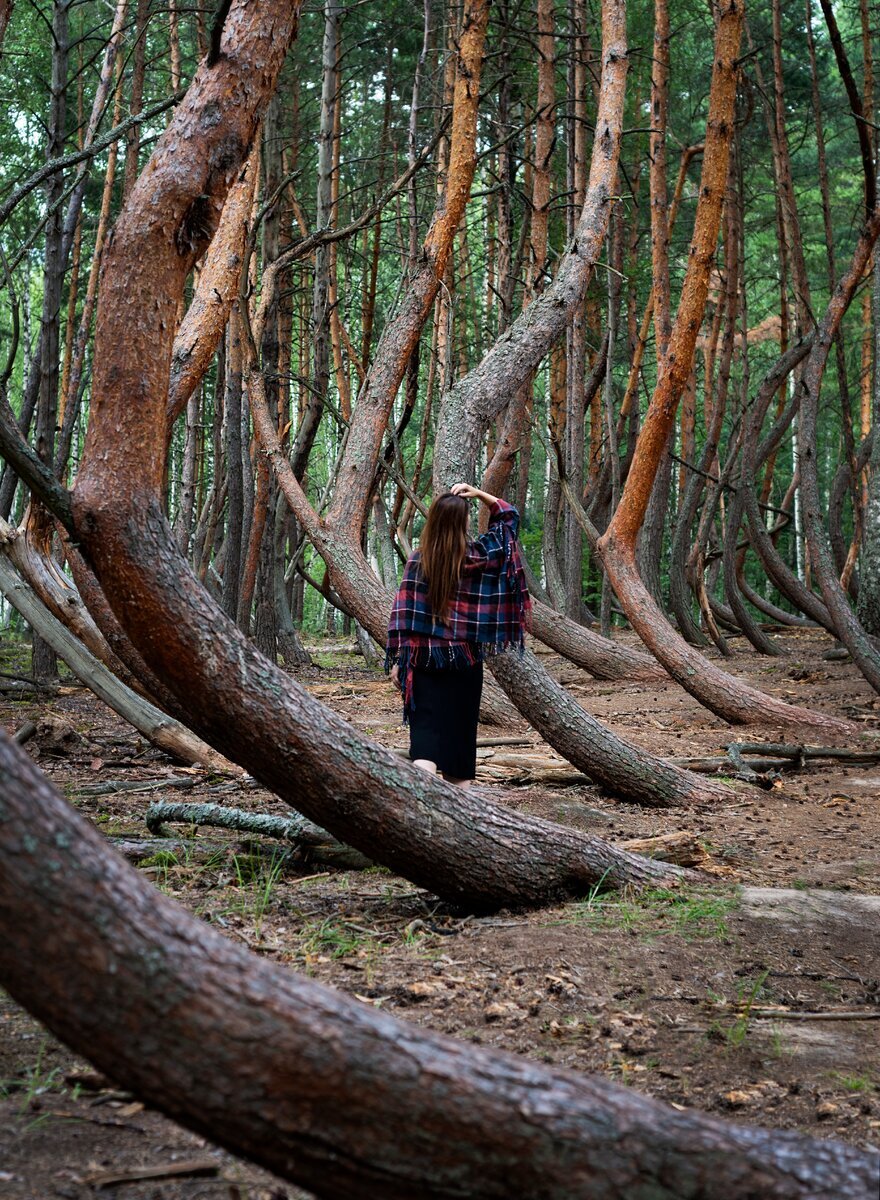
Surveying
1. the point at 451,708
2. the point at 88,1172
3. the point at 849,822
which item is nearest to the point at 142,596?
the point at 88,1172

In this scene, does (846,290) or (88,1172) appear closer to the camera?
(88,1172)

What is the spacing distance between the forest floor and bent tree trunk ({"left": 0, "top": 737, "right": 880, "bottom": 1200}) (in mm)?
640

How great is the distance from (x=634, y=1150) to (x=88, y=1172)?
114 centimetres

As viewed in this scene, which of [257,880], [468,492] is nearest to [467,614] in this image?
[468,492]

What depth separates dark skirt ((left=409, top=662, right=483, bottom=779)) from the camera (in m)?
5.59

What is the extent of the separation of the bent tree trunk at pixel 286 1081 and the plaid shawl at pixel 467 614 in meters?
3.91

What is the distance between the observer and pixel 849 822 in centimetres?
583

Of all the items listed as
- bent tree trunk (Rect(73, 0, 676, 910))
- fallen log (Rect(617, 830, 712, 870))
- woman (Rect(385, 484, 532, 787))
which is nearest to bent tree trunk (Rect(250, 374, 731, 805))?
woman (Rect(385, 484, 532, 787))

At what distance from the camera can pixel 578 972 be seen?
345 cm

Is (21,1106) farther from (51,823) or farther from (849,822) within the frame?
(849,822)

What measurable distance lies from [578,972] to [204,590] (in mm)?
1750

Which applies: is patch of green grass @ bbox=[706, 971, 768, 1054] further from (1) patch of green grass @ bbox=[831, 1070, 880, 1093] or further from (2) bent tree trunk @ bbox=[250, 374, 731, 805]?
(2) bent tree trunk @ bbox=[250, 374, 731, 805]

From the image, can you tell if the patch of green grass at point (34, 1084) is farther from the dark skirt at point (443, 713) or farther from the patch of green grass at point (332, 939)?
the dark skirt at point (443, 713)

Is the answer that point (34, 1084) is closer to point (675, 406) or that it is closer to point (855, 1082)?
point (855, 1082)
